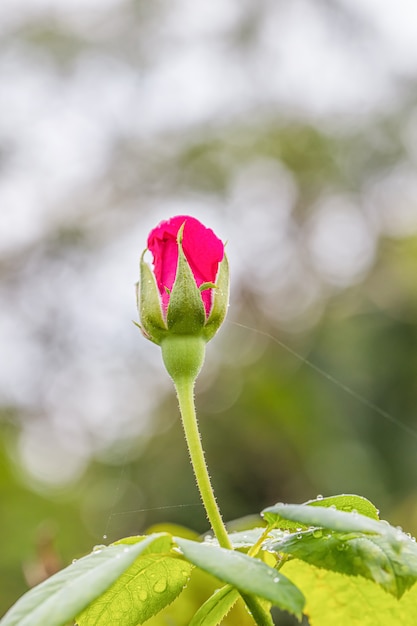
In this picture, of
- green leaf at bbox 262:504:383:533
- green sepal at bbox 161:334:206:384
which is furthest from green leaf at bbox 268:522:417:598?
green sepal at bbox 161:334:206:384

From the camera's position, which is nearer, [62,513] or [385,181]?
[62,513]

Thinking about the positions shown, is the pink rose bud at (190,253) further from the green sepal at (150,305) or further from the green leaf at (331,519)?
the green leaf at (331,519)

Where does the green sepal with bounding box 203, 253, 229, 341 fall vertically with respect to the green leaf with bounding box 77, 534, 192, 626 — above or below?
above

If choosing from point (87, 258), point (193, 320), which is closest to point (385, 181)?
point (87, 258)

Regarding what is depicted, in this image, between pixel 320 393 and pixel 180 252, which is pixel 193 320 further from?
pixel 320 393

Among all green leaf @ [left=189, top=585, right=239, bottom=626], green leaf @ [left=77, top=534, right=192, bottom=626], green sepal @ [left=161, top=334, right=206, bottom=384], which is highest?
green sepal @ [left=161, top=334, right=206, bottom=384]

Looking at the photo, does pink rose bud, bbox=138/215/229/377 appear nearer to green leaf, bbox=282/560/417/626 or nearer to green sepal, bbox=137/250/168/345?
green sepal, bbox=137/250/168/345

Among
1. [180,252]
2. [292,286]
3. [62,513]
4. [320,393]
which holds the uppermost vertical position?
[292,286]

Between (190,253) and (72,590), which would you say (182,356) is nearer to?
(190,253)
